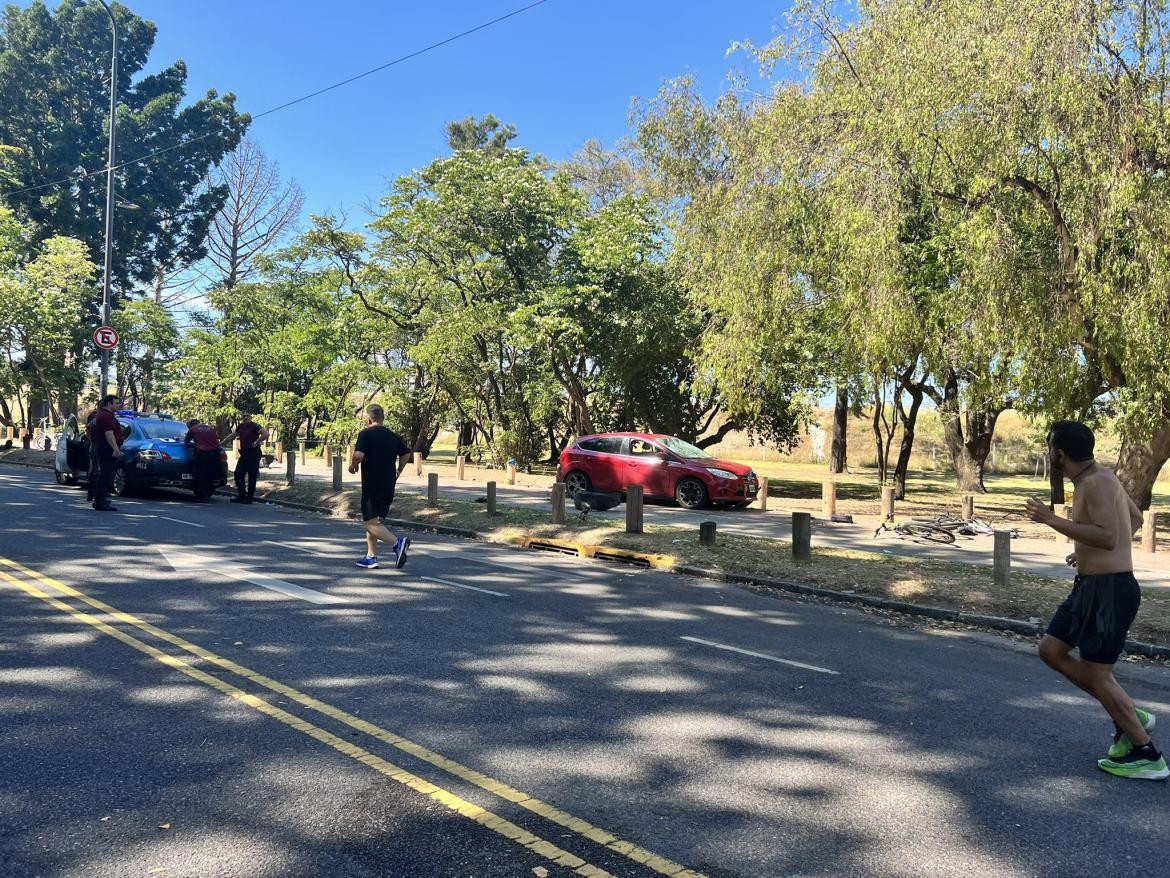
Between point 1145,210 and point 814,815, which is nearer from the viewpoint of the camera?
point 814,815

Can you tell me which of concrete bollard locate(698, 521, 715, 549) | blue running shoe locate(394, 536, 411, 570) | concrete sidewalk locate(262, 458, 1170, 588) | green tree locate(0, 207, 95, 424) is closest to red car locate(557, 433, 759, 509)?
concrete sidewalk locate(262, 458, 1170, 588)

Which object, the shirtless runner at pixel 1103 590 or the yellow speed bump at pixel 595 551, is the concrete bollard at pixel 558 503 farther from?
the shirtless runner at pixel 1103 590

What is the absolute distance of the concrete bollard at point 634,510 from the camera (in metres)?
13.1

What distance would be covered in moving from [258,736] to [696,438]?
28108 mm

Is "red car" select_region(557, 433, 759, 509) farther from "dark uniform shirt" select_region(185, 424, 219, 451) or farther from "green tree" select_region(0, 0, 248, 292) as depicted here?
"green tree" select_region(0, 0, 248, 292)

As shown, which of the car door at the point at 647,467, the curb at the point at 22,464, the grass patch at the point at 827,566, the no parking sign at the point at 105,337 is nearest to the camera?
the grass patch at the point at 827,566

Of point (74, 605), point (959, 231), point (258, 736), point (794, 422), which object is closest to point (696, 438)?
point (794, 422)

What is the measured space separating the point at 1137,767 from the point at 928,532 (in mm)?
10933

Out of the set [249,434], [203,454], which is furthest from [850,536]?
[203,454]

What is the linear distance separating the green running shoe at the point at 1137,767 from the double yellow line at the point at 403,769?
8.46ft

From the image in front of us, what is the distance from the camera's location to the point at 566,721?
4848 millimetres

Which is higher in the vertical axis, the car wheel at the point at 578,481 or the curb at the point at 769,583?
the car wheel at the point at 578,481

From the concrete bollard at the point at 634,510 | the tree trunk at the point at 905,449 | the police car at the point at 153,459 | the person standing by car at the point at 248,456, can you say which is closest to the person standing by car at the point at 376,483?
the concrete bollard at the point at 634,510

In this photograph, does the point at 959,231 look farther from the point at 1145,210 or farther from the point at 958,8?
the point at 958,8
